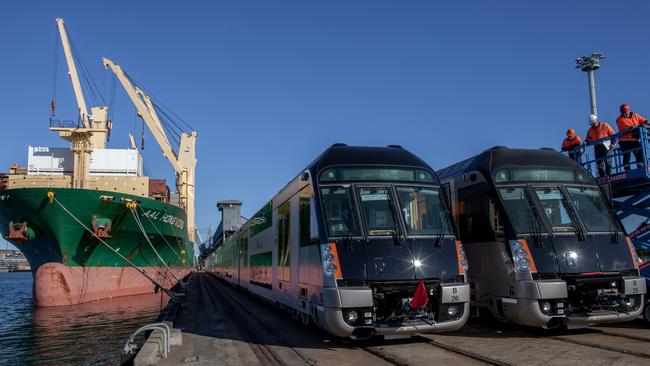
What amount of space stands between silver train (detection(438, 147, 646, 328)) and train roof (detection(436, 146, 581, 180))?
2 centimetres

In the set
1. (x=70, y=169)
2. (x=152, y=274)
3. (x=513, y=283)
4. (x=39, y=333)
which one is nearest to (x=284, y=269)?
(x=513, y=283)

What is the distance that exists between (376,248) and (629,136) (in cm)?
777

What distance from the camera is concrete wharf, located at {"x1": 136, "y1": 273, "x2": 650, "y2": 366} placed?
7.25 metres

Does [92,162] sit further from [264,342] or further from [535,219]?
[535,219]

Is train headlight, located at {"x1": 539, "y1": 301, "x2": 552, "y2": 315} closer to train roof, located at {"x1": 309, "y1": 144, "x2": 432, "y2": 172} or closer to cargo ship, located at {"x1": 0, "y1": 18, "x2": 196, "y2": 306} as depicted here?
train roof, located at {"x1": 309, "y1": 144, "x2": 432, "y2": 172}

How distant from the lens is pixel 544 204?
9.56 metres

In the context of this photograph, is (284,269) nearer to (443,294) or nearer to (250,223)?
(443,294)

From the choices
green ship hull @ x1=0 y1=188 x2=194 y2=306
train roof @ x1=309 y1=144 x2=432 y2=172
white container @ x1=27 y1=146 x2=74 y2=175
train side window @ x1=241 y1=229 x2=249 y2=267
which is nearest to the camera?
train roof @ x1=309 y1=144 x2=432 y2=172

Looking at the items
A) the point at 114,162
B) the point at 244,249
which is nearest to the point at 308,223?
the point at 244,249

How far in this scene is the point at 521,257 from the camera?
8938 millimetres

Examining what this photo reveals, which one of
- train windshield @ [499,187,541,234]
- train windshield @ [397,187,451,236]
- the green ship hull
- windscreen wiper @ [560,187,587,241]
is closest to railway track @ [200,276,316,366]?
train windshield @ [397,187,451,236]

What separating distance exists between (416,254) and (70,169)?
99.6 ft

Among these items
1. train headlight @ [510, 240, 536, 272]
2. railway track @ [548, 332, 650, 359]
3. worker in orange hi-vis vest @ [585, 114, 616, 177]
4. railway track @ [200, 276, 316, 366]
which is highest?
worker in orange hi-vis vest @ [585, 114, 616, 177]

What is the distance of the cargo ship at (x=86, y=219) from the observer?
25.4m
